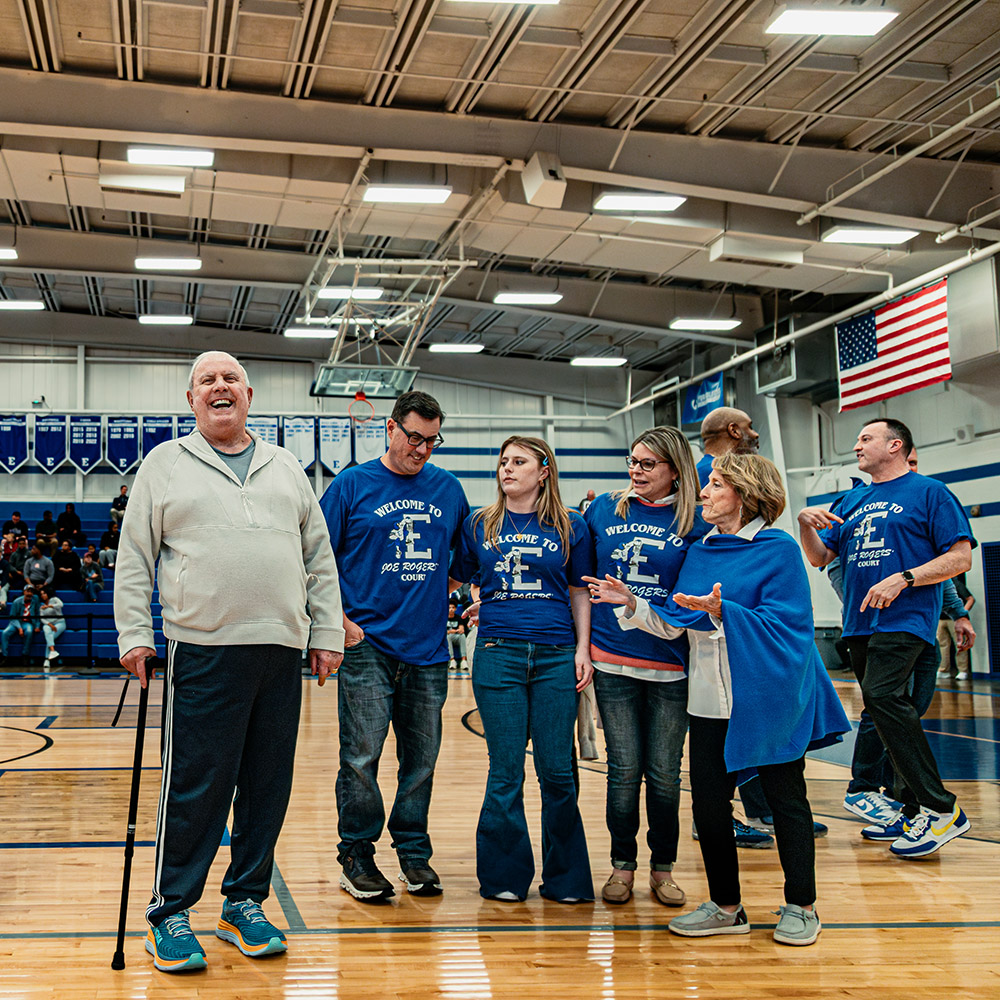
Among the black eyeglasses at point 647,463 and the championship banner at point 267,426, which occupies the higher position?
the championship banner at point 267,426

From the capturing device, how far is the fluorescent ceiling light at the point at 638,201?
12609 millimetres

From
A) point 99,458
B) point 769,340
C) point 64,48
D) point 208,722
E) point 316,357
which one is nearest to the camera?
point 208,722

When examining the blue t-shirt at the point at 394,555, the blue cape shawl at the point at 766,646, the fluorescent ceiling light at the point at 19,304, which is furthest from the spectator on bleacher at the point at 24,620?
the blue cape shawl at the point at 766,646

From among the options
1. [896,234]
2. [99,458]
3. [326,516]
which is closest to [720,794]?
[326,516]

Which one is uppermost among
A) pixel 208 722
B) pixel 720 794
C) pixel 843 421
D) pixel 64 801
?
pixel 843 421

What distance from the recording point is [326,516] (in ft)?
13.2

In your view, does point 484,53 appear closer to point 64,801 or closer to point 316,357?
point 64,801

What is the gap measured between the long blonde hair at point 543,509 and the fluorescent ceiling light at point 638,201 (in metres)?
9.33

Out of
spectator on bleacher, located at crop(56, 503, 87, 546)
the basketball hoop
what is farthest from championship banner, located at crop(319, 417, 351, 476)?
spectator on bleacher, located at crop(56, 503, 87, 546)

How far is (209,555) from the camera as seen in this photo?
309 centimetres

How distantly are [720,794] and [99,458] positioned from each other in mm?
21051

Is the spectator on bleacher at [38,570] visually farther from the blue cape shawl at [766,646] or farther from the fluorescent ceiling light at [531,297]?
the blue cape shawl at [766,646]

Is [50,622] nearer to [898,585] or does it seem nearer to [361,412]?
[361,412]

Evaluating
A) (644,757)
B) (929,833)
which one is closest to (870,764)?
Answer: (929,833)
